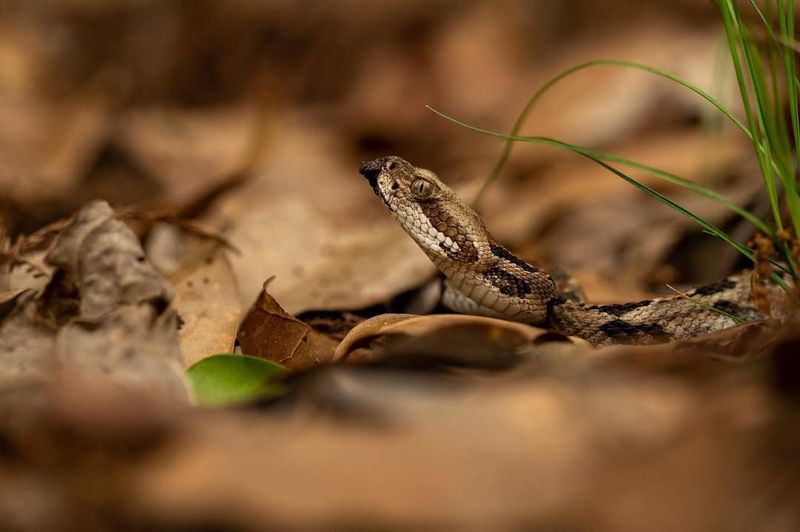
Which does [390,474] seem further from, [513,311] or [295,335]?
[513,311]

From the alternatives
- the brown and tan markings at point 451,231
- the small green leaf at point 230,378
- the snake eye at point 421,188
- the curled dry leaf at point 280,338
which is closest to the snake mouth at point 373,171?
the snake eye at point 421,188

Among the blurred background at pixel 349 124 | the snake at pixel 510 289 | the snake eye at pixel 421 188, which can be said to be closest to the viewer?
the snake at pixel 510 289

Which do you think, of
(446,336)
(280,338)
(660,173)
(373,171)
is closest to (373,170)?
(373,171)

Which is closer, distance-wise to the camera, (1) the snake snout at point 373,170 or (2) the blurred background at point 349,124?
(1) the snake snout at point 373,170

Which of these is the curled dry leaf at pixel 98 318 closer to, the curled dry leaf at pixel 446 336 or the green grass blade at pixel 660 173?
the curled dry leaf at pixel 446 336

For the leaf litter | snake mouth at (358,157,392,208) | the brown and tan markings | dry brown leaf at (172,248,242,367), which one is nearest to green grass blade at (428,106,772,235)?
the leaf litter

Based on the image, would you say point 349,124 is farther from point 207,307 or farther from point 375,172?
point 207,307

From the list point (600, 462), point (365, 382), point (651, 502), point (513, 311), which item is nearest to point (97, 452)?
point (365, 382)
